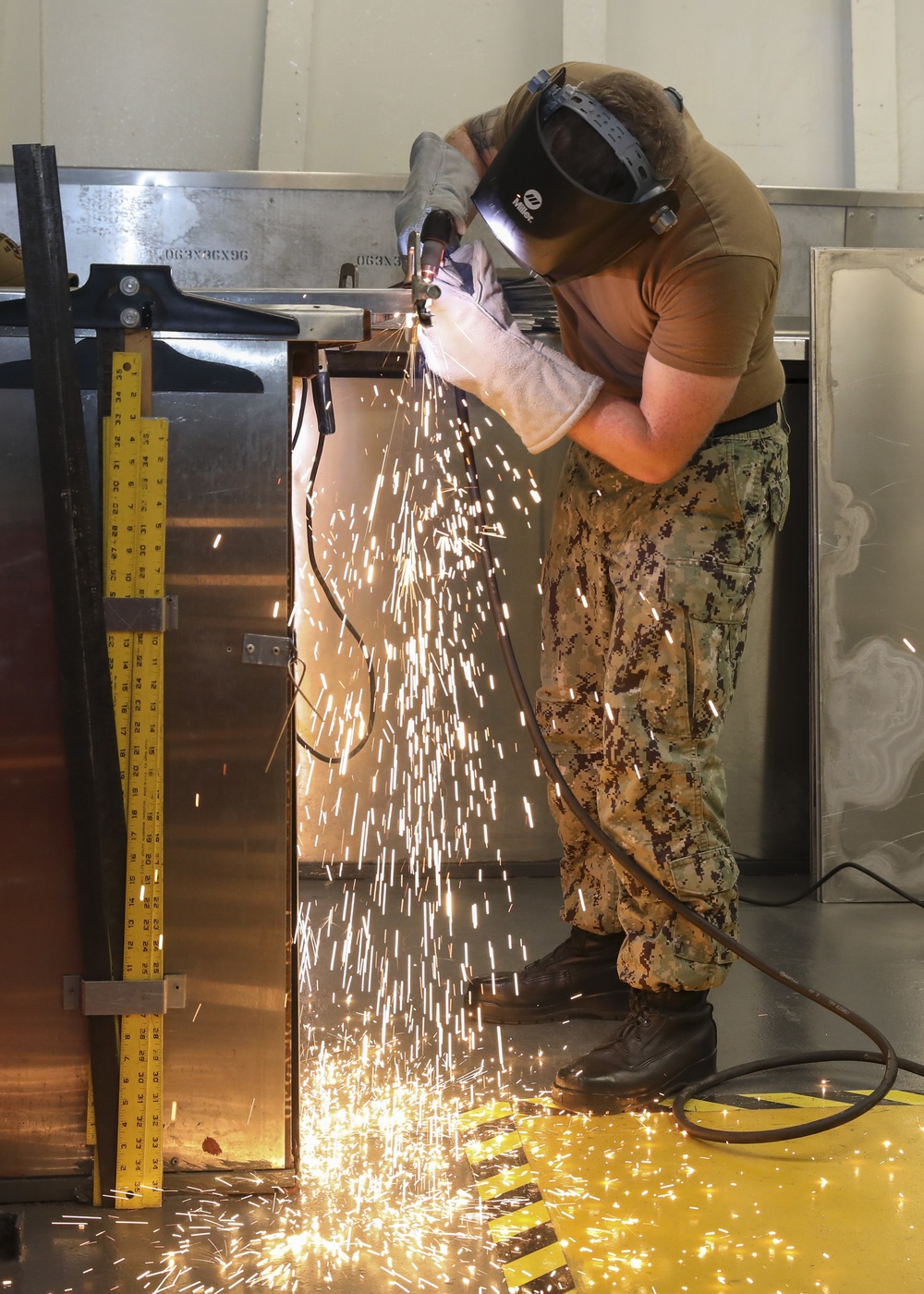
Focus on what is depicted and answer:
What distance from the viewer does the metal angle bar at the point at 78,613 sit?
5.46 ft

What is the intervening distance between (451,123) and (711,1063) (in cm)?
315

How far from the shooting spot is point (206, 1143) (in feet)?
5.80

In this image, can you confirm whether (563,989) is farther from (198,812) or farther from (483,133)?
(483,133)

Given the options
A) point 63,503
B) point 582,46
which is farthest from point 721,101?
point 63,503

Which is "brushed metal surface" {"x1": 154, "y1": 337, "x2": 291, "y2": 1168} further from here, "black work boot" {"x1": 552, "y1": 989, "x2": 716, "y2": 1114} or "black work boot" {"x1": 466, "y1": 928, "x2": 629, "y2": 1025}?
"black work boot" {"x1": 466, "y1": 928, "x2": 629, "y2": 1025}

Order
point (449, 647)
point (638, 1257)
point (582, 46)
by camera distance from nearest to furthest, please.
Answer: point (638, 1257), point (449, 647), point (582, 46)

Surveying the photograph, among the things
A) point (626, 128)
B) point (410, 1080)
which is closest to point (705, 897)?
point (410, 1080)

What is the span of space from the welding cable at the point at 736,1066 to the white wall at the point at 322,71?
2105 mm

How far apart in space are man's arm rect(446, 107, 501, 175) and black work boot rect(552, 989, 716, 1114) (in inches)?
67.8

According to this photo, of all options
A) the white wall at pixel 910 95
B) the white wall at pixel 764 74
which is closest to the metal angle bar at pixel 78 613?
the white wall at pixel 764 74

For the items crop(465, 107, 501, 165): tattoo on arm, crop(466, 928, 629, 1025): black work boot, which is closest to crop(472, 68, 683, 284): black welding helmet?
crop(465, 107, 501, 165): tattoo on arm

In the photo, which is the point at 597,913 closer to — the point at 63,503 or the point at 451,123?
the point at 63,503

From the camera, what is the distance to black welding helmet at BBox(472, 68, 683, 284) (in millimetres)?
1719

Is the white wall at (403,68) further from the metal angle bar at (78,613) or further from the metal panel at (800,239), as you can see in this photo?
the metal angle bar at (78,613)
